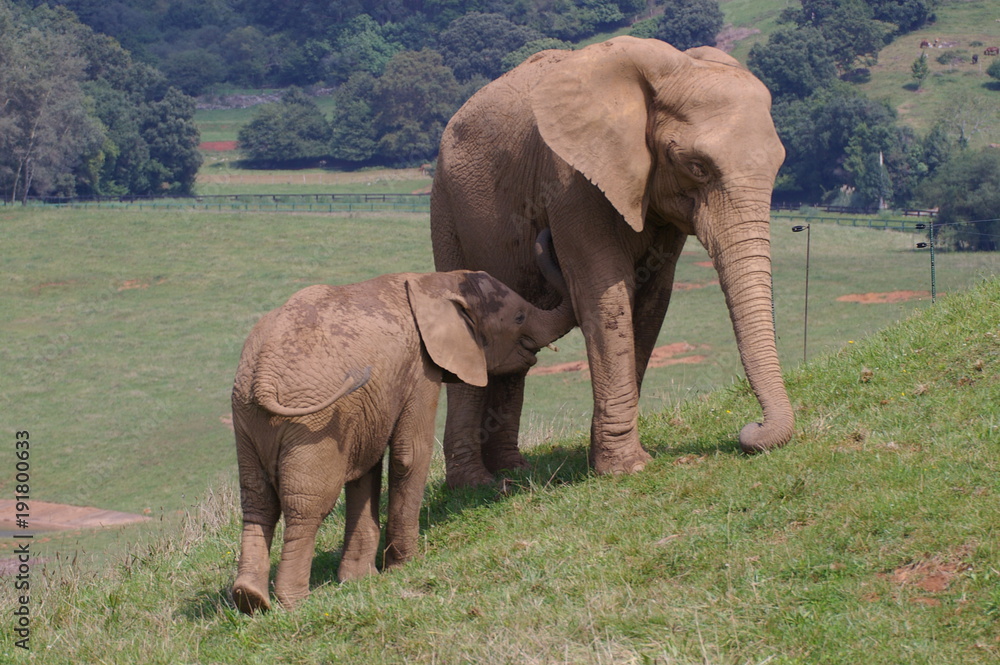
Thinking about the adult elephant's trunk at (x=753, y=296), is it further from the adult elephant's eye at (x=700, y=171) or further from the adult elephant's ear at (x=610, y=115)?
the adult elephant's ear at (x=610, y=115)

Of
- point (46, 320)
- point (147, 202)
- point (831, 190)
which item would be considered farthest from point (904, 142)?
point (46, 320)

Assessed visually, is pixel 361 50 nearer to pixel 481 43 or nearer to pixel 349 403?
pixel 481 43

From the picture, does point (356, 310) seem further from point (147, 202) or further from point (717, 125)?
point (147, 202)

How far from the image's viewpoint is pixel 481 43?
146375 millimetres

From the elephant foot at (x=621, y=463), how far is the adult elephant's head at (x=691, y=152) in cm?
89

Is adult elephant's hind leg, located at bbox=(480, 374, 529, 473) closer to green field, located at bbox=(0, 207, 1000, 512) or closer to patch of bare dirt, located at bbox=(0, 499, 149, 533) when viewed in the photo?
green field, located at bbox=(0, 207, 1000, 512)

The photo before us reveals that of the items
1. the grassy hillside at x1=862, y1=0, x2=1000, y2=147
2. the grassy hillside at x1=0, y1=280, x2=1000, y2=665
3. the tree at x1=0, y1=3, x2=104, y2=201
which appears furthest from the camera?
the grassy hillside at x1=862, y1=0, x2=1000, y2=147

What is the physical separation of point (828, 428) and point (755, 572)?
2.62 m

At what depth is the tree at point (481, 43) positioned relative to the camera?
Result: 14350cm

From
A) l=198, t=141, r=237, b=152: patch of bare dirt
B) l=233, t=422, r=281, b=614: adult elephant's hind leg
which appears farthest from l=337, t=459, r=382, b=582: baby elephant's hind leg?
l=198, t=141, r=237, b=152: patch of bare dirt

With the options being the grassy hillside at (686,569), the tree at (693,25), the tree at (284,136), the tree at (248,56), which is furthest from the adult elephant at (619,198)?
the tree at (248,56)

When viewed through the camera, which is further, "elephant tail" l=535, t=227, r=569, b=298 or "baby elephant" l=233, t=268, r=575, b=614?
"elephant tail" l=535, t=227, r=569, b=298

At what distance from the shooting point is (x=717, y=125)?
855 centimetres

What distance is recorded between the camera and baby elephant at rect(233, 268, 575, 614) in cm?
769
